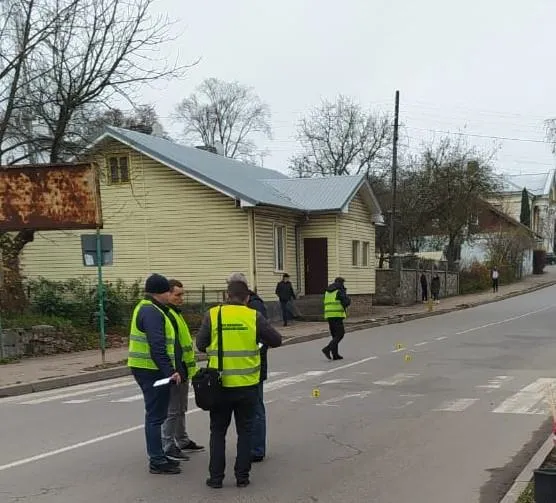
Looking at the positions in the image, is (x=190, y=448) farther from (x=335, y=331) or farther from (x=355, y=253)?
(x=355, y=253)

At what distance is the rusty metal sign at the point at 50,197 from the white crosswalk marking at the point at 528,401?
10.1 metres

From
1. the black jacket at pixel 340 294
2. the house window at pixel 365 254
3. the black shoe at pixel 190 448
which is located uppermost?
the house window at pixel 365 254

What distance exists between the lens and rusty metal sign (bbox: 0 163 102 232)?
17359 mm

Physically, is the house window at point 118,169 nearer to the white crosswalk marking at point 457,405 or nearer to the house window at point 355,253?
the house window at point 355,253

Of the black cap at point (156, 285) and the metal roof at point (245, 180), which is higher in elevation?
the metal roof at point (245, 180)

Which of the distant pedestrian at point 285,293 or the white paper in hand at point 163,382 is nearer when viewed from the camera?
the white paper in hand at point 163,382

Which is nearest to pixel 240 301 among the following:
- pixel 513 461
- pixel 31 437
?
pixel 513 461

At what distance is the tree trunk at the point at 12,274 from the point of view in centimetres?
2055

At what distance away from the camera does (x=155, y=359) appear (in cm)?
634

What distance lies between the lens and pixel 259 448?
704 centimetres

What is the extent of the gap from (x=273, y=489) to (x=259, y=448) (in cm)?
96

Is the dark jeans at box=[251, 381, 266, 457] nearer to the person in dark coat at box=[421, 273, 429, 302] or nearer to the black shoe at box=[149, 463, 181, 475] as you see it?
the black shoe at box=[149, 463, 181, 475]

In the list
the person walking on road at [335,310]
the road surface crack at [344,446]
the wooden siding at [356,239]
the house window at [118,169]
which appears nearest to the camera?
the road surface crack at [344,446]

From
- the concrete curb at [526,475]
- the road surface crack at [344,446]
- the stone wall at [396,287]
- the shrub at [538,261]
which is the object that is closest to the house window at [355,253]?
the stone wall at [396,287]
